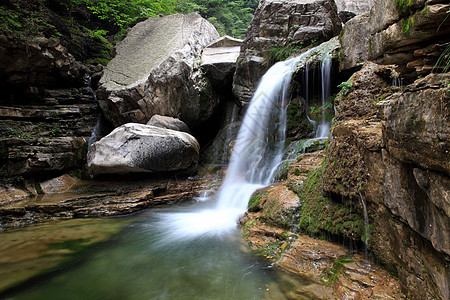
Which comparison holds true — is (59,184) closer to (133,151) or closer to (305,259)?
(133,151)

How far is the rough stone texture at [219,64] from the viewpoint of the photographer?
1091 cm

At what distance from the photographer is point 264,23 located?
10336 mm

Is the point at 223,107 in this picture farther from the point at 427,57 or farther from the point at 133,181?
the point at 427,57

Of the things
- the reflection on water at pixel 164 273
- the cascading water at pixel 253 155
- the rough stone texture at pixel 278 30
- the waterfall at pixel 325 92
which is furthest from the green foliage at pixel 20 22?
the waterfall at pixel 325 92

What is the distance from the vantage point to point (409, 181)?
2137 millimetres

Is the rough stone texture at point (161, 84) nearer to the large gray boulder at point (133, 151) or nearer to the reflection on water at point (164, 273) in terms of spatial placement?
the large gray boulder at point (133, 151)

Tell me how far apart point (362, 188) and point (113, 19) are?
1742 cm

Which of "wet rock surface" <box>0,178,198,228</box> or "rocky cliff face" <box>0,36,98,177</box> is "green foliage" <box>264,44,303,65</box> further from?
"rocky cliff face" <box>0,36,98,177</box>

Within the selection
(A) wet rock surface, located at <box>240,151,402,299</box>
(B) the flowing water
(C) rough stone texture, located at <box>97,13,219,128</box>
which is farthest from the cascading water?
(C) rough stone texture, located at <box>97,13,219,128</box>

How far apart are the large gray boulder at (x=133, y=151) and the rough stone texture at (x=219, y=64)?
442 centimetres

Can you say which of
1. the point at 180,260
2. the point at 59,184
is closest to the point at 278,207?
the point at 180,260

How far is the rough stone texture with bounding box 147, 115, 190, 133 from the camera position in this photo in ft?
31.6

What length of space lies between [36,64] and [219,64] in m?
7.35

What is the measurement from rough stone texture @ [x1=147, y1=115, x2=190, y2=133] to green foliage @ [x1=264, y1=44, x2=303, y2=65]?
15.1 feet
